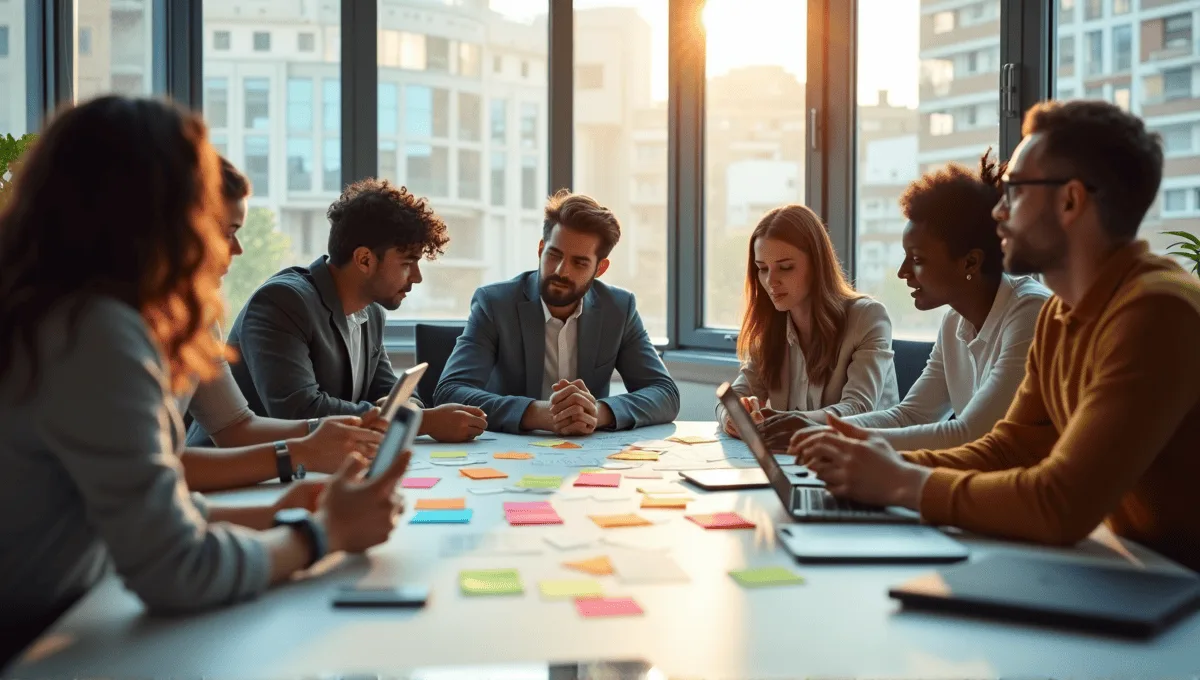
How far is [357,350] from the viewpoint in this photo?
10.7 feet

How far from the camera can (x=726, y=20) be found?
4660 millimetres

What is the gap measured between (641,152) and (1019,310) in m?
2.78

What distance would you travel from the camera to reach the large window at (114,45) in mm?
4168

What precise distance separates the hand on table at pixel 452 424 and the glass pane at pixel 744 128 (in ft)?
6.99

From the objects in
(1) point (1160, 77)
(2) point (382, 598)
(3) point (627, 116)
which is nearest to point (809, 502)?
(2) point (382, 598)

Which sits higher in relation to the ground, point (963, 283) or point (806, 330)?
point (963, 283)

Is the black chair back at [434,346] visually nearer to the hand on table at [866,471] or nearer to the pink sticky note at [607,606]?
the hand on table at [866,471]

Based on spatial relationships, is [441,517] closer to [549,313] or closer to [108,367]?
[108,367]

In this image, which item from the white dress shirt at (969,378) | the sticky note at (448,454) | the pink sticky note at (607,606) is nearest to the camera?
the pink sticky note at (607,606)

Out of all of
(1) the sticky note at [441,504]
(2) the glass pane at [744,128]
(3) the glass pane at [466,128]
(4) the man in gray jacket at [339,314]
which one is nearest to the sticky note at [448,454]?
(4) the man in gray jacket at [339,314]

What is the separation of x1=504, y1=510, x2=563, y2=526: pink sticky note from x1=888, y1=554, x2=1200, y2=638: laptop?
2.08ft

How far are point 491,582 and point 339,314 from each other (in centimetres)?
194

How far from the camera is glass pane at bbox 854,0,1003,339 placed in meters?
3.69

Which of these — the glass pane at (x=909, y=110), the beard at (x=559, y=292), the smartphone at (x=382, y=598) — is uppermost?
the glass pane at (x=909, y=110)
